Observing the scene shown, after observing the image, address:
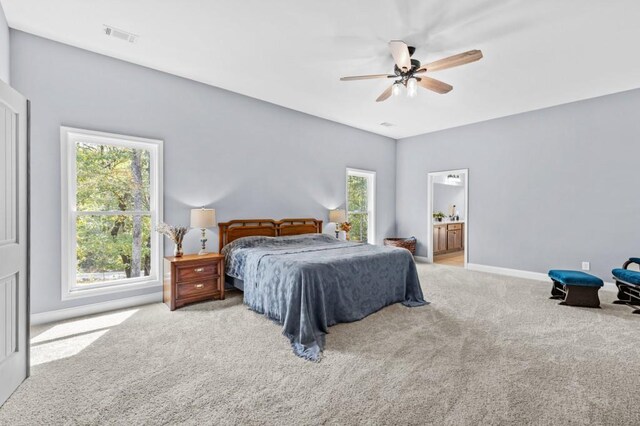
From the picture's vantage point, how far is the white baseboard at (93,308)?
3202 mm

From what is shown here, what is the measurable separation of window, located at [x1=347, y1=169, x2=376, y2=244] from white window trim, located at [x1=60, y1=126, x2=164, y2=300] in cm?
384

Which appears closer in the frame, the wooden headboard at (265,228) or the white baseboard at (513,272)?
the wooden headboard at (265,228)

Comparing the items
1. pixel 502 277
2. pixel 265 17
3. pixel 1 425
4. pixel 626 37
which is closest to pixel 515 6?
pixel 626 37

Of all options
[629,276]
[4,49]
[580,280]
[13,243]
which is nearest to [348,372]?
[13,243]

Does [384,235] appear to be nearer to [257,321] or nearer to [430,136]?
[430,136]

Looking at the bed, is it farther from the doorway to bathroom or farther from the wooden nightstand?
the doorway to bathroom

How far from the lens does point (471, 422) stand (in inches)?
68.8

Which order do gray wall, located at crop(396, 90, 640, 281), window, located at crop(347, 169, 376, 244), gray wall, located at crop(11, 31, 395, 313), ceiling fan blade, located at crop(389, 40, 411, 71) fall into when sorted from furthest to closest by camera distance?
window, located at crop(347, 169, 376, 244) < gray wall, located at crop(396, 90, 640, 281) < gray wall, located at crop(11, 31, 395, 313) < ceiling fan blade, located at crop(389, 40, 411, 71)

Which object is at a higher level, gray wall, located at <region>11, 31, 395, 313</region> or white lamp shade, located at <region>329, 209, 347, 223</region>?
gray wall, located at <region>11, 31, 395, 313</region>

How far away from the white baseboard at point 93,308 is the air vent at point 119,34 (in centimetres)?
296

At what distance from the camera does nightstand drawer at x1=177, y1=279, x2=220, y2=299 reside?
3680 millimetres

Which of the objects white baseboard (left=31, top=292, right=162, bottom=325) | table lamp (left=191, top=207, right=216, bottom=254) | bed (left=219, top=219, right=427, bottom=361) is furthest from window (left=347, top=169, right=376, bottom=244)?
white baseboard (left=31, top=292, right=162, bottom=325)

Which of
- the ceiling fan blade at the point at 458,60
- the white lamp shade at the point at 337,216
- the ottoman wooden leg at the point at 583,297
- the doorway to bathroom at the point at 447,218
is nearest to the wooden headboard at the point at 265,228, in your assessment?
the white lamp shade at the point at 337,216

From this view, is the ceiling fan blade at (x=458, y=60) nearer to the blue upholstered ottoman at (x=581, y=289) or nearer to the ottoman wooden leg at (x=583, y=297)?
the blue upholstered ottoman at (x=581, y=289)
